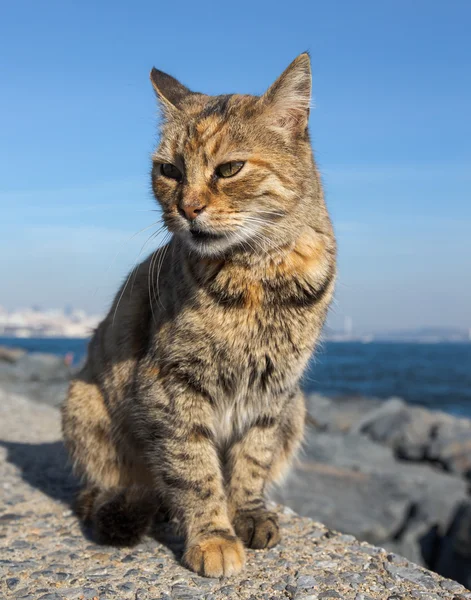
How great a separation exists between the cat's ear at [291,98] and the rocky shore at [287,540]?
2221 mm

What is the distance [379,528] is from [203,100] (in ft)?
21.0

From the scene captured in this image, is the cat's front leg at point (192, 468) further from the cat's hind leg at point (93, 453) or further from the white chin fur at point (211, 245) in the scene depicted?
the white chin fur at point (211, 245)

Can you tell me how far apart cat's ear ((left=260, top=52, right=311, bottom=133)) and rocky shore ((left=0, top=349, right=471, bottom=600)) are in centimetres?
222

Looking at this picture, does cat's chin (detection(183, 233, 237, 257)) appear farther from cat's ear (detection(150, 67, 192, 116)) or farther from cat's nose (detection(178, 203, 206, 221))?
cat's ear (detection(150, 67, 192, 116))

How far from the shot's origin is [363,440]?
42.6 ft

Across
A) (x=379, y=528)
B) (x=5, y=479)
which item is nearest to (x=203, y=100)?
(x=5, y=479)

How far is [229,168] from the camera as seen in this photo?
9.45 ft

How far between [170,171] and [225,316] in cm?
81

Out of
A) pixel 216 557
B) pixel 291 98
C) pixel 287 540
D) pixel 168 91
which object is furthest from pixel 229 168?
pixel 287 540

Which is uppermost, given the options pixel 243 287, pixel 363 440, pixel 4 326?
pixel 243 287

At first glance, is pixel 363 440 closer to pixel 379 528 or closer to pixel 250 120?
pixel 379 528

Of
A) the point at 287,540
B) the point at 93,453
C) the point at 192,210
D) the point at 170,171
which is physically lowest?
the point at 287,540

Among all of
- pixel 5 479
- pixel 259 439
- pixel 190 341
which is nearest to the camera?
pixel 190 341

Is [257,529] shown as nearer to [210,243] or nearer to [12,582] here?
[12,582]
